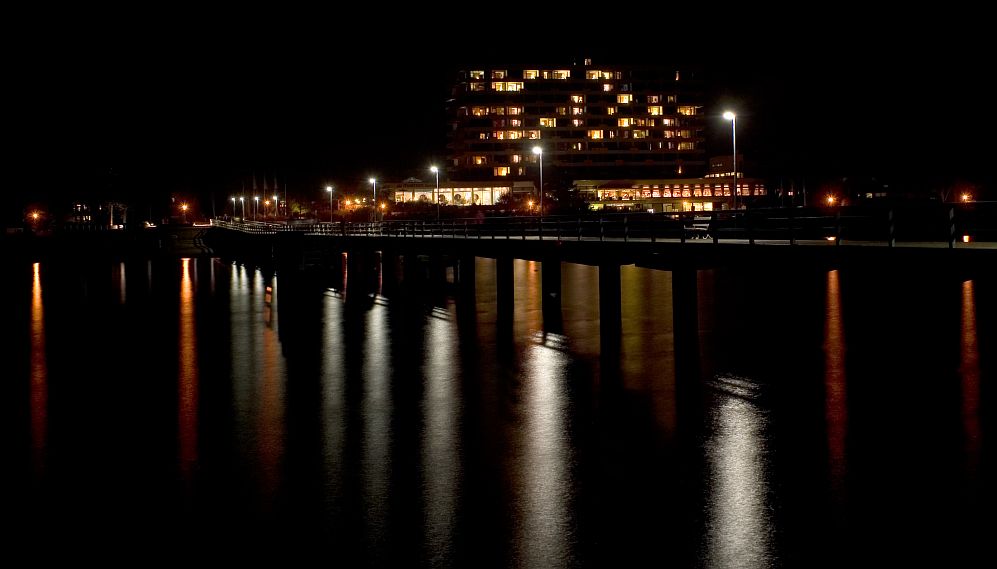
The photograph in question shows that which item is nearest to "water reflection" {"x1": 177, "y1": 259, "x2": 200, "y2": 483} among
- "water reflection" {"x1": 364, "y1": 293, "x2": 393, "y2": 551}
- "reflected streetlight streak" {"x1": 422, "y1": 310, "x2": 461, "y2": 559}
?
"water reflection" {"x1": 364, "y1": 293, "x2": 393, "y2": 551}

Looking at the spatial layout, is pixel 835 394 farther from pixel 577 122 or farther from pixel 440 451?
pixel 577 122

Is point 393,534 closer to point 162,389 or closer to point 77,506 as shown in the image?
point 77,506

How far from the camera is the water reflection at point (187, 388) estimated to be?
588 inches

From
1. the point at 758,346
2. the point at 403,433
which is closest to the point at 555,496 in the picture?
the point at 403,433

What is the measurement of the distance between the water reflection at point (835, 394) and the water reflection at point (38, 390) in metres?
12.6

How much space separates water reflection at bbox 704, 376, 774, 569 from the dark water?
0.17ft

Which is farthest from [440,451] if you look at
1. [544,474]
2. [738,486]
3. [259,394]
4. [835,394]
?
[835,394]

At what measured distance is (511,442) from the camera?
15.3m

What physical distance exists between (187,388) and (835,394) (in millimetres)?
15146

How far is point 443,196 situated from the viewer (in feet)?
492

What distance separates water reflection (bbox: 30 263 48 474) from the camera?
1566 cm

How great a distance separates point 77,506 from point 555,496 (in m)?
6.65

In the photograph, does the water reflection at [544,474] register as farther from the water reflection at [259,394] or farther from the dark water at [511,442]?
the water reflection at [259,394]

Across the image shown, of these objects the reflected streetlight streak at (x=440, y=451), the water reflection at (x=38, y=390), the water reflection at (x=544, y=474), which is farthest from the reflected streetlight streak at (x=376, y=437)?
the water reflection at (x=38, y=390)
